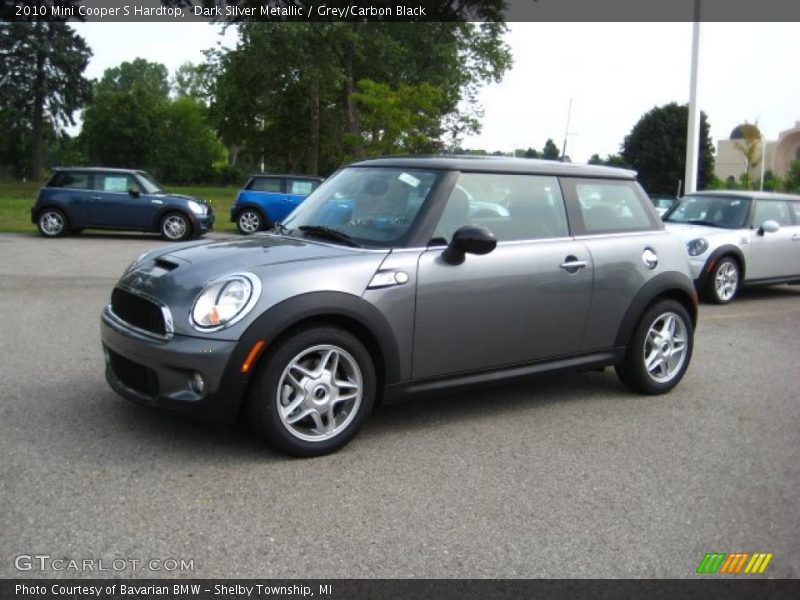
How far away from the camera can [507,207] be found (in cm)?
504

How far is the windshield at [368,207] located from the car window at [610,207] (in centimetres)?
122

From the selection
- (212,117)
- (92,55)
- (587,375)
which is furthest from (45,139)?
(587,375)

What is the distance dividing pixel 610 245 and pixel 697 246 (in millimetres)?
6070

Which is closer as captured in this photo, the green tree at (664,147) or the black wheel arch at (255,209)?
the black wheel arch at (255,209)

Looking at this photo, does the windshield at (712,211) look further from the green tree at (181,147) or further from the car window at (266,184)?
the green tree at (181,147)

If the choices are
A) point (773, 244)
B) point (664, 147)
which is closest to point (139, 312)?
point (773, 244)

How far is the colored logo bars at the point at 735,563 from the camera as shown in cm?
320

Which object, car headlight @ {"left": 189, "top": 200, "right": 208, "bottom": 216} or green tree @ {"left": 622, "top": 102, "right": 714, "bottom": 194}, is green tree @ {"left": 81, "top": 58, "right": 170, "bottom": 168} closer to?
green tree @ {"left": 622, "top": 102, "right": 714, "bottom": 194}

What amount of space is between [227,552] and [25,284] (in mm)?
8687

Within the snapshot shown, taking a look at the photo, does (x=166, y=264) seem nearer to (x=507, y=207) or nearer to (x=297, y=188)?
(x=507, y=207)

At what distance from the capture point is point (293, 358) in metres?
4.08

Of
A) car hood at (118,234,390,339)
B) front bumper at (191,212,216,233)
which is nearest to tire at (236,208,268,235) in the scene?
front bumper at (191,212,216,233)

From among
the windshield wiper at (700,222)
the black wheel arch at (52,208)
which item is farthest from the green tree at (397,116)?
the windshield wiper at (700,222)

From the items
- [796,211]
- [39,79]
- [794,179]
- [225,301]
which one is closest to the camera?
[225,301]
